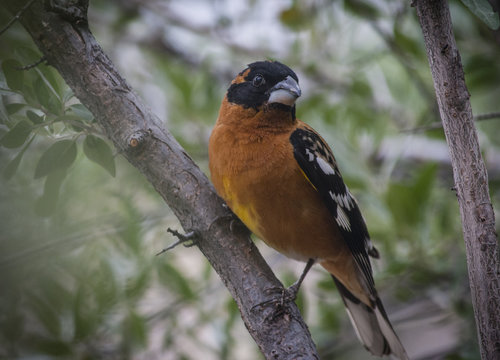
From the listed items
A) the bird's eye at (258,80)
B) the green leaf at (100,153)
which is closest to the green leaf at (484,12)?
the bird's eye at (258,80)

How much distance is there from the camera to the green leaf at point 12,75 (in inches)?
88.1

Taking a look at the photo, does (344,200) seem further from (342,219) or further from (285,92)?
(285,92)

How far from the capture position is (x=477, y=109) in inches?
213

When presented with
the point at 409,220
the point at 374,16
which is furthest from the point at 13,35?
the point at 409,220

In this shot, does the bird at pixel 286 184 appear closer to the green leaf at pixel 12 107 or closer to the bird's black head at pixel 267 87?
the bird's black head at pixel 267 87

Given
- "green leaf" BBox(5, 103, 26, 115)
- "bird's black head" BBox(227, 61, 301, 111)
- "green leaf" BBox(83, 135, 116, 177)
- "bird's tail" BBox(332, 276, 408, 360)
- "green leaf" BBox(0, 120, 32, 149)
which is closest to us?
"green leaf" BBox(0, 120, 32, 149)

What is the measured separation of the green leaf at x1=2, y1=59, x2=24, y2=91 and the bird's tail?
8.92ft

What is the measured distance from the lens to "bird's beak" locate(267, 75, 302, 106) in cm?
314

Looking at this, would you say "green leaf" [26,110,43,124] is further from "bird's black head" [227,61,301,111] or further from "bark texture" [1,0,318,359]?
"bird's black head" [227,61,301,111]

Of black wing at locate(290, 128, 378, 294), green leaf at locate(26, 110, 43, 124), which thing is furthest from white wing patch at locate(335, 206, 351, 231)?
green leaf at locate(26, 110, 43, 124)

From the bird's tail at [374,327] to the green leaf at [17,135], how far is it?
2.60 metres

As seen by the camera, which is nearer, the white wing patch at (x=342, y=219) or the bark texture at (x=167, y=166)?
the bark texture at (x=167, y=166)

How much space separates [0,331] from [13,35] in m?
2.16

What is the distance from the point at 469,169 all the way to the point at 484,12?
68 centimetres
